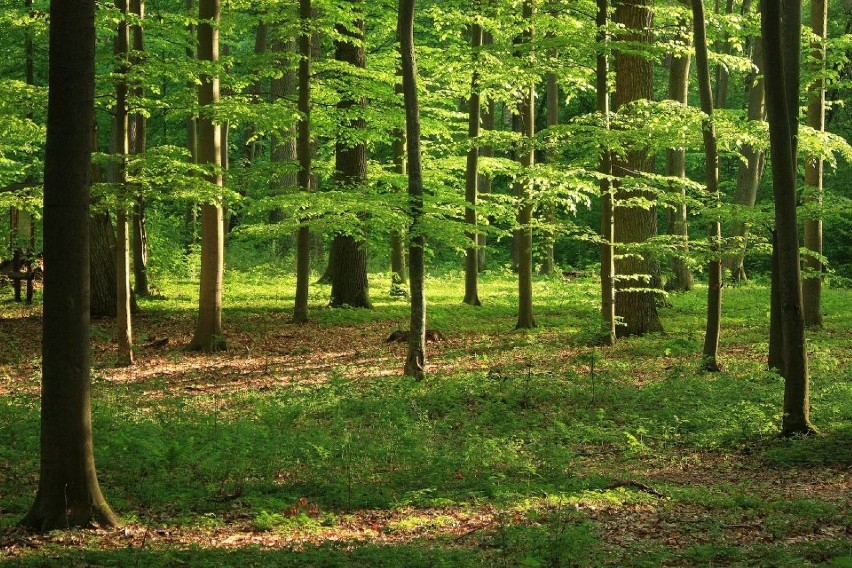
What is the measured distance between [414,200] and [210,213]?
13.2 ft

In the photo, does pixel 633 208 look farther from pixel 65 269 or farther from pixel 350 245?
pixel 65 269

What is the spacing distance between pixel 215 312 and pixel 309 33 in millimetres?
5830

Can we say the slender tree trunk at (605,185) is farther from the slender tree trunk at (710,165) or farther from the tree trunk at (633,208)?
the slender tree trunk at (710,165)

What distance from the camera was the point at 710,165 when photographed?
12891mm

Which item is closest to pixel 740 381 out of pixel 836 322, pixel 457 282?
pixel 836 322

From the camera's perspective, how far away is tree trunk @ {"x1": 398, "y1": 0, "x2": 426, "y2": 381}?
12.8 metres

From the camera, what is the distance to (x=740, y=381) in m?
12.5

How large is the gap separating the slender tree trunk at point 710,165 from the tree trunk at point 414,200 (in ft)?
13.8

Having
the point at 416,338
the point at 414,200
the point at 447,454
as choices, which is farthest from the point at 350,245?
the point at 447,454

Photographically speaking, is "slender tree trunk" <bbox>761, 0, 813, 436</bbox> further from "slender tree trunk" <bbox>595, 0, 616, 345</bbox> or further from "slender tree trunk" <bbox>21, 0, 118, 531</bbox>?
"slender tree trunk" <bbox>21, 0, 118, 531</bbox>

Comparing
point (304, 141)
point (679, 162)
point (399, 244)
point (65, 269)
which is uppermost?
point (679, 162)

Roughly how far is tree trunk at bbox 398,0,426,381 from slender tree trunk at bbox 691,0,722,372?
4.22 meters

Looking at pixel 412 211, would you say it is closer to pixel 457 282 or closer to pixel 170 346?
pixel 170 346

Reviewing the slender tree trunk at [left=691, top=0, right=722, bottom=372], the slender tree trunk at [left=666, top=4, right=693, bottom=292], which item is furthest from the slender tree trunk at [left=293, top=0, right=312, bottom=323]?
the slender tree trunk at [left=666, top=4, right=693, bottom=292]
